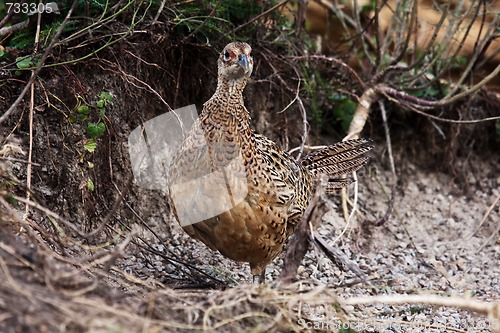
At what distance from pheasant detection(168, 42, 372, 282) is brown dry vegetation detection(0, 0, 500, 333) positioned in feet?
1.11

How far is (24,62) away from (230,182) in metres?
1.27

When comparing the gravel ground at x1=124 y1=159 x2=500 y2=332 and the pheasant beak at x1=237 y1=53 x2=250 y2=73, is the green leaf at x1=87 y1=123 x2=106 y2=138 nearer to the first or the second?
the gravel ground at x1=124 y1=159 x2=500 y2=332

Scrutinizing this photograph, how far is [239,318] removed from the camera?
2758mm

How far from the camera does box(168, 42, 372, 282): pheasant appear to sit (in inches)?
144

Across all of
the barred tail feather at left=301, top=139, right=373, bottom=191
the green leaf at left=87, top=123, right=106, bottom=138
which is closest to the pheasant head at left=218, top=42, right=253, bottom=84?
the green leaf at left=87, top=123, right=106, bottom=138

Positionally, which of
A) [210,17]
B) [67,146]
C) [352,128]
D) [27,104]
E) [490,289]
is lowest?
[490,289]

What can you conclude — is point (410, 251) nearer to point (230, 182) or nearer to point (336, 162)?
point (336, 162)

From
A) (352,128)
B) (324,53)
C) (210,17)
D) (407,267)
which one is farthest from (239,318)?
(324,53)

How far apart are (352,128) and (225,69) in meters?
2.01

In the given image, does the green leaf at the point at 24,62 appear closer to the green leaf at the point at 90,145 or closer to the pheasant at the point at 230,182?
the green leaf at the point at 90,145

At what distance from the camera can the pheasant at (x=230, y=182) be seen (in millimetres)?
3666

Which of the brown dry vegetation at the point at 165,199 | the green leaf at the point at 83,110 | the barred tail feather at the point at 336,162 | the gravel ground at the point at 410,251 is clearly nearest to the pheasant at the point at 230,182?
the brown dry vegetation at the point at 165,199

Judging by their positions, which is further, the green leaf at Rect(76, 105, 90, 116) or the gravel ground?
the gravel ground

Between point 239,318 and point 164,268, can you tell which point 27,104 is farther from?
point 239,318
